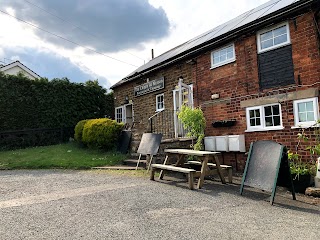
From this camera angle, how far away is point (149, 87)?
12.2 m

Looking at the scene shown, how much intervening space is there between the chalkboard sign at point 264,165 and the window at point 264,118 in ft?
7.34

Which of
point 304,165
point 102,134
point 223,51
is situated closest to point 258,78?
point 223,51

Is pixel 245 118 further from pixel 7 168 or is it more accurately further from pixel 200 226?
pixel 7 168

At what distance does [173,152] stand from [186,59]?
4848 millimetres

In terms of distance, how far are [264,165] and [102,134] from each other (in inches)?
Answer: 296

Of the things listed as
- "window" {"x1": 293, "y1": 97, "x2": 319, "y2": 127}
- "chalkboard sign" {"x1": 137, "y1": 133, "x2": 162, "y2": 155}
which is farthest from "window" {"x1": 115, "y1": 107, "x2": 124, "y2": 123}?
"window" {"x1": 293, "y1": 97, "x2": 319, "y2": 127}

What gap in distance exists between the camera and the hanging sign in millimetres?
11444

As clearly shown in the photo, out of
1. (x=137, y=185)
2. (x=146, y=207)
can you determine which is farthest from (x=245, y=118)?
(x=146, y=207)

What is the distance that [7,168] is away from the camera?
28.5ft

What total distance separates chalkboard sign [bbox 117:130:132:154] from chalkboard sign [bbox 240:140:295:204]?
6410 mm

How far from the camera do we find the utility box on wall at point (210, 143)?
8.23 metres

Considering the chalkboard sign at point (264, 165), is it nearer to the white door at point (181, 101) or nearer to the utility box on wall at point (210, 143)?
the utility box on wall at point (210, 143)

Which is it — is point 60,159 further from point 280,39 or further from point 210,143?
point 280,39

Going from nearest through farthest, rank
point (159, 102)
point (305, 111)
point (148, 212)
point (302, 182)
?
point (148, 212) < point (302, 182) < point (305, 111) < point (159, 102)
